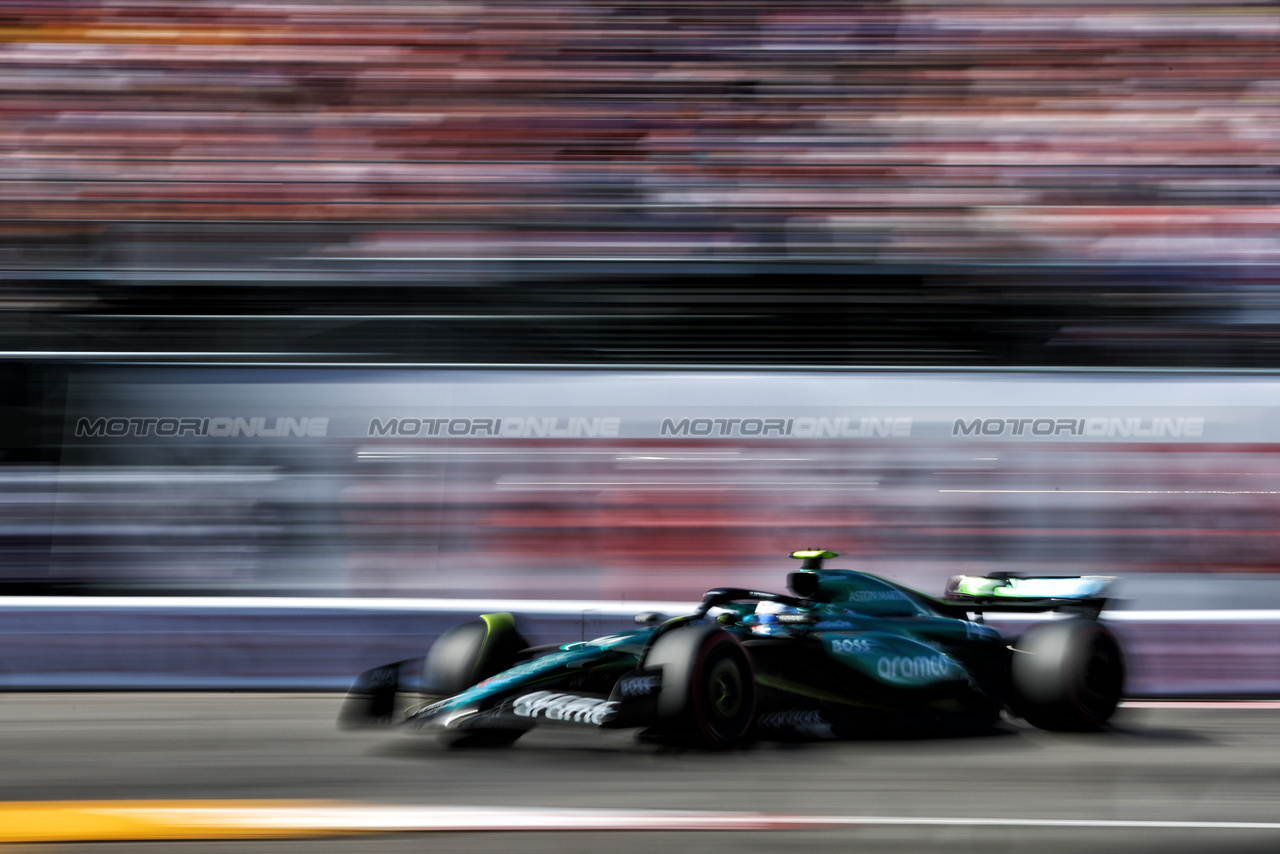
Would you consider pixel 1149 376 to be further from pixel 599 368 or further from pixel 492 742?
pixel 492 742

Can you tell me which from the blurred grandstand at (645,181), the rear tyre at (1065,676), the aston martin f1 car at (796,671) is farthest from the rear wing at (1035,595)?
the blurred grandstand at (645,181)

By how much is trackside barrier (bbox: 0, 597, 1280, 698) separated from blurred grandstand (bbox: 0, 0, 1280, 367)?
285 centimetres

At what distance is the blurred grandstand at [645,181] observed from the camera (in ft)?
33.4

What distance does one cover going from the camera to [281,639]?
7.54 meters

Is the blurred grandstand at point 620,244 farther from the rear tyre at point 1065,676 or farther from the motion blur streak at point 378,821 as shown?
the motion blur streak at point 378,821

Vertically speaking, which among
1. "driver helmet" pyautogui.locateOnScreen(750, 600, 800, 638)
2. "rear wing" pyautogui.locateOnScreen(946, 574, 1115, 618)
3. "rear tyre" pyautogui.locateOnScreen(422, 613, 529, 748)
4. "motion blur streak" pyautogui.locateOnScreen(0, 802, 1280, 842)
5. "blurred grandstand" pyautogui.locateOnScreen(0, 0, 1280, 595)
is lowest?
"motion blur streak" pyautogui.locateOnScreen(0, 802, 1280, 842)

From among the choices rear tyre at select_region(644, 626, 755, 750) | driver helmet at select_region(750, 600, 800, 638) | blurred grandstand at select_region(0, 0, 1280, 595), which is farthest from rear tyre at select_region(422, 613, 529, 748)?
blurred grandstand at select_region(0, 0, 1280, 595)

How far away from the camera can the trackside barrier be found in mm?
7352

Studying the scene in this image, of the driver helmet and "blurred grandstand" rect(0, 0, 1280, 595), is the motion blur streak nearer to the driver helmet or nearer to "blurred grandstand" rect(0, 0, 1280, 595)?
the driver helmet

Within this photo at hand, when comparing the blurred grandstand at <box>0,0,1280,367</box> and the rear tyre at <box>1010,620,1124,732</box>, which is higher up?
the blurred grandstand at <box>0,0,1280,367</box>

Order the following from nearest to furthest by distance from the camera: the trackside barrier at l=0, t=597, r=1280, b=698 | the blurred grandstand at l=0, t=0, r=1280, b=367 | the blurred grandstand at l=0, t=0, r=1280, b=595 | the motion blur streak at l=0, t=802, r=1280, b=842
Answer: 1. the motion blur streak at l=0, t=802, r=1280, b=842
2. the trackside barrier at l=0, t=597, r=1280, b=698
3. the blurred grandstand at l=0, t=0, r=1280, b=595
4. the blurred grandstand at l=0, t=0, r=1280, b=367

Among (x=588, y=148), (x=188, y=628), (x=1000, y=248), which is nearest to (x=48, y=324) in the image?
(x=188, y=628)

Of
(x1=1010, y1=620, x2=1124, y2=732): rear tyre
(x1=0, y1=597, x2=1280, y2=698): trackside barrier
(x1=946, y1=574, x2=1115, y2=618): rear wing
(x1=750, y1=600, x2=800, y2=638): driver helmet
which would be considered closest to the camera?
(x1=750, y1=600, x2=800, y2=638): driver helmet

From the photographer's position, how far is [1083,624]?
5855mm
